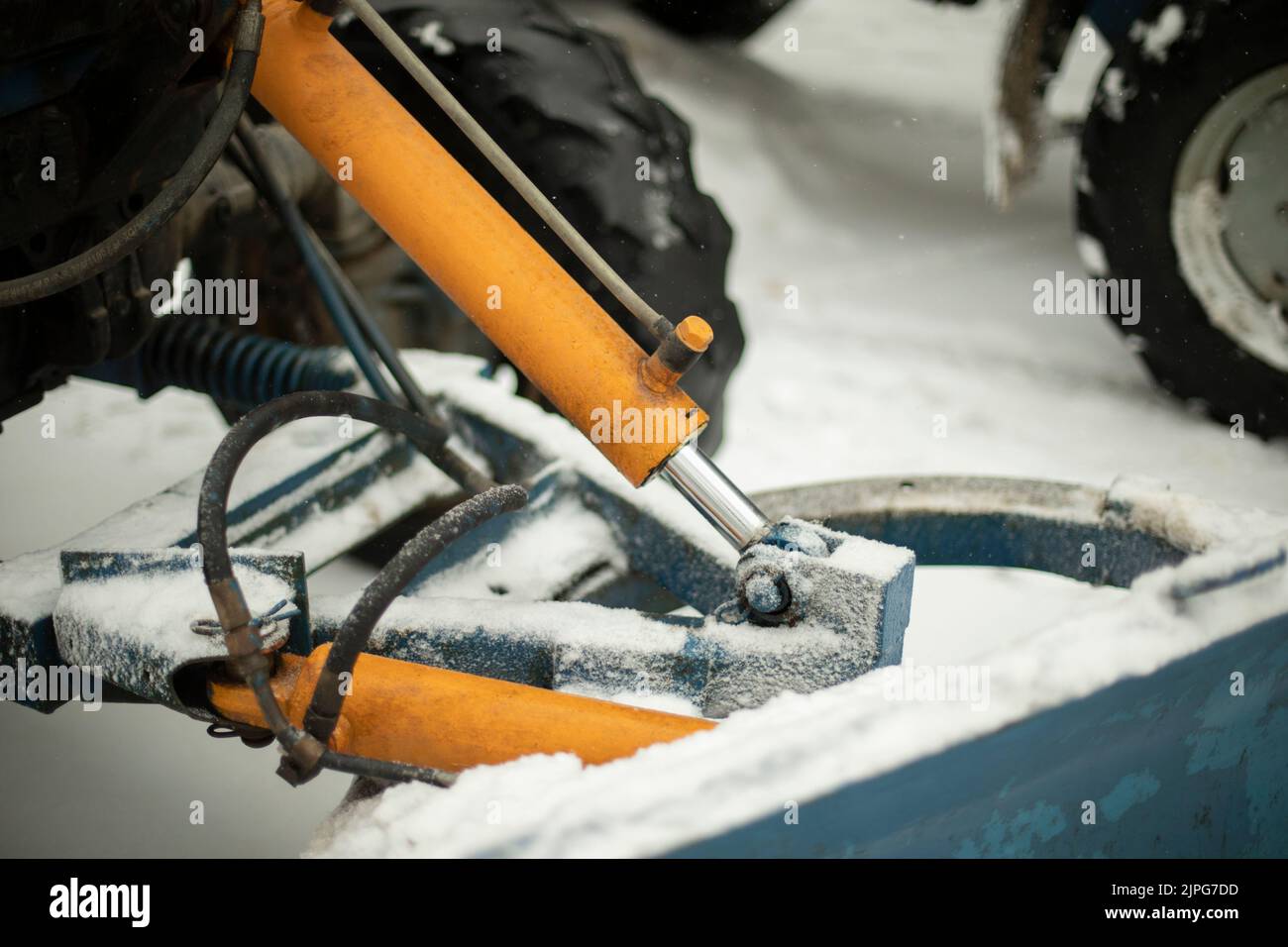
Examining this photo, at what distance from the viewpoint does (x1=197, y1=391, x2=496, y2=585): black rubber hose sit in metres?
0.95

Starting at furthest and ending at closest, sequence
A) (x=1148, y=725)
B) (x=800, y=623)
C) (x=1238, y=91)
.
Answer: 1. (x=1238, y=91)
2. (x=800, y=623)
3. (x=1148, y=725)

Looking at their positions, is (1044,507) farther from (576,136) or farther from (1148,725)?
(576,136)

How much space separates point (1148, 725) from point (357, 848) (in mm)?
617

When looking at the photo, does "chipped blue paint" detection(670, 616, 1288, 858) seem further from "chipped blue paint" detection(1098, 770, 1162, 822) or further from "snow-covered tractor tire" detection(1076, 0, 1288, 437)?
"snow-covered tractor tire" detection(1076, 0, 1288, 437)

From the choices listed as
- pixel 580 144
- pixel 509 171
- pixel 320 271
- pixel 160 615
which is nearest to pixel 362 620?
pixel 160 615

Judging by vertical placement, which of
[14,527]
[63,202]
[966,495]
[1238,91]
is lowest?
[14,527]

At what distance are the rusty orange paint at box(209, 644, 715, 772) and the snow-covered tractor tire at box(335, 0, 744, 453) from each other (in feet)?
2.45

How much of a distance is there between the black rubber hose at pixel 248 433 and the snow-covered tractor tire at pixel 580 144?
47cm

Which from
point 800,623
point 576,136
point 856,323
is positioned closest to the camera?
point 800,623

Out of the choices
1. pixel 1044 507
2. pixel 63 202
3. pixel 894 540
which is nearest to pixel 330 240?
pixel 63 202

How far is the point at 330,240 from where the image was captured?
2.03 metres

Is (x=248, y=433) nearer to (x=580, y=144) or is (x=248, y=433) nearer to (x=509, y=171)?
(x=509, y=171)

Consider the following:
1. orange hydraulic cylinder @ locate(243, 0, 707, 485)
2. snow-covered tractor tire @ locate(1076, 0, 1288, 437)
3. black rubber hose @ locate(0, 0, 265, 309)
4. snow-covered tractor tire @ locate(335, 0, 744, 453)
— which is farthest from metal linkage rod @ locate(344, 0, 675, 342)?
snow-covered tractor tire @ locate(1076, 0, 1288, 437)

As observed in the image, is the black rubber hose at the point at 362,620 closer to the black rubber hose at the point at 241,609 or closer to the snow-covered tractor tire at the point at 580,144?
the black rubber hose at the point at 241,609
